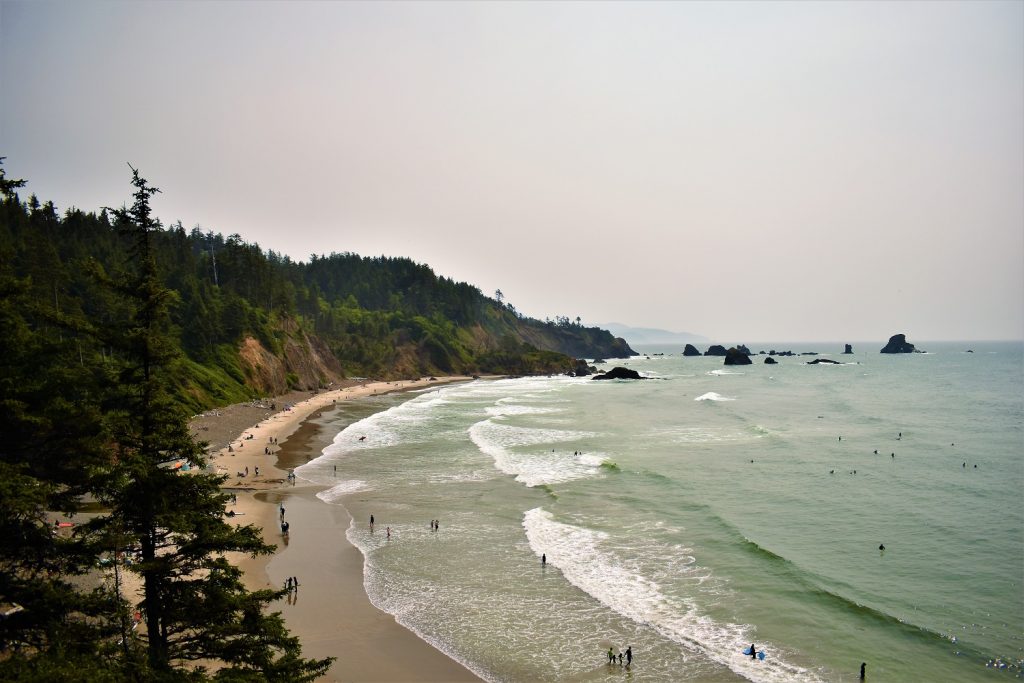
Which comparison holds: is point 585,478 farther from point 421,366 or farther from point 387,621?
point 421,366

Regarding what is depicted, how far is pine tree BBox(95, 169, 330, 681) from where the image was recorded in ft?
39.9

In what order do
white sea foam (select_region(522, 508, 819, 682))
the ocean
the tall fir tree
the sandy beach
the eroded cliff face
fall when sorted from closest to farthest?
the tall fir tree, white sea foam (select_region(522, 508, 819, 682)), the sandy beach, the ocean, the eroded cliff face

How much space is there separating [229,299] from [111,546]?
93.7 m

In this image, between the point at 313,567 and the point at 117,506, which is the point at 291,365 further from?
the point at 117,506

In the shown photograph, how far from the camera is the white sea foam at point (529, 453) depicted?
5069 centimetres

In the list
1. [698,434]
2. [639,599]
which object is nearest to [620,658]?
[639,599]

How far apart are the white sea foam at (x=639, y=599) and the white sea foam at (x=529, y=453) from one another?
40.7 feet

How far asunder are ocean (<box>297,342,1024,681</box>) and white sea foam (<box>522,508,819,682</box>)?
11 centimetres

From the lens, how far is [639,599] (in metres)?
27.6

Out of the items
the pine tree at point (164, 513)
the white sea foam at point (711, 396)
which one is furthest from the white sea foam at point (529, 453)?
the white sea foam at point (711, 396)

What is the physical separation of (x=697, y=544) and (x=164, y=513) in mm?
29835

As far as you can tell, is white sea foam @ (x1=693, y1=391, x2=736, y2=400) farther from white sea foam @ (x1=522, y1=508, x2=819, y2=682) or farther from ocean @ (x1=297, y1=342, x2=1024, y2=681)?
white sea foam @ (x1=522, y1=508, x2=819, y2=682)

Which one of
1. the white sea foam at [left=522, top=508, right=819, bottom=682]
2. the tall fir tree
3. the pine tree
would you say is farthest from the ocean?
the tall fir tree

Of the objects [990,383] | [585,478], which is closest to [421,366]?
[585,478]
